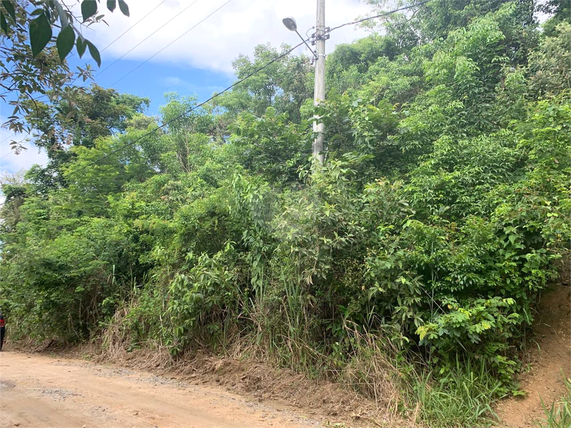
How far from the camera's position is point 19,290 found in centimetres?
943

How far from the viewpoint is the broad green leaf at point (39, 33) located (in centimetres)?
151

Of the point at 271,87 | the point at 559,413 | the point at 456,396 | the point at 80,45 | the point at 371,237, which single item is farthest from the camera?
the point at 271,87

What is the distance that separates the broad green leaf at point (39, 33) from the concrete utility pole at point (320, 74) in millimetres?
5955

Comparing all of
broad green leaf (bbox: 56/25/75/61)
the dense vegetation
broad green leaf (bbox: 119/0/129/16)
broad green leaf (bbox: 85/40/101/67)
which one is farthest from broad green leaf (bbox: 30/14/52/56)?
the dense vegetation

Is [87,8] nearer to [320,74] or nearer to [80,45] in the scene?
[80,45]

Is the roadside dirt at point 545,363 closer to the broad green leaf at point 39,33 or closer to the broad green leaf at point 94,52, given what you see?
the broad green leaf at point 94,52

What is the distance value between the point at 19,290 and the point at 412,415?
939cm

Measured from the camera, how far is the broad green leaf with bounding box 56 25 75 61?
152cm

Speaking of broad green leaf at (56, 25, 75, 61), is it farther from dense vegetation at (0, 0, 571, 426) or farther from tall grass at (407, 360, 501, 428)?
tall grass at (407, 360, 501, 428)

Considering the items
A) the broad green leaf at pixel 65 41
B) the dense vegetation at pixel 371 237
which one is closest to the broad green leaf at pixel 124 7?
the broad green leaf at pixel 65 41

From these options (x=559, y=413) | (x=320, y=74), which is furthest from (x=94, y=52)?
(x=320, y=74)

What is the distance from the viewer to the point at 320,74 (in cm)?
770

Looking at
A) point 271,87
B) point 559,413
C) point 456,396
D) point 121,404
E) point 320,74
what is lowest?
point 559,413

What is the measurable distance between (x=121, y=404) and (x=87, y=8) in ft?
14.6
